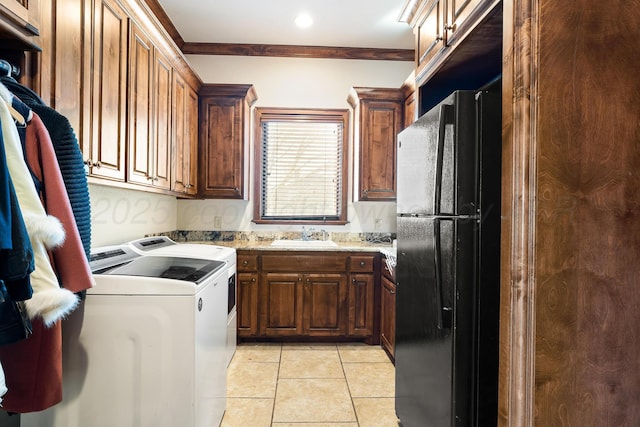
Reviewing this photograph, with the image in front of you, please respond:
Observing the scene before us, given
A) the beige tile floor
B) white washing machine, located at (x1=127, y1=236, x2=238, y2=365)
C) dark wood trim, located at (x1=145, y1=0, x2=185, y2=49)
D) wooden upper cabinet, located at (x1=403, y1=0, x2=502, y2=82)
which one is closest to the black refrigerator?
wooden upper cabinet, located at (x1=403, y1=0, x2=502, y2=82)

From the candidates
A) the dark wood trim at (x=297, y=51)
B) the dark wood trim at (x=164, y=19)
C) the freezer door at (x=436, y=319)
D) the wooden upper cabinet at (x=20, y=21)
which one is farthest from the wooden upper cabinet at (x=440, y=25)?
the dark wood trim at (x=164, y=19)

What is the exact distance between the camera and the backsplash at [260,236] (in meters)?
3.58

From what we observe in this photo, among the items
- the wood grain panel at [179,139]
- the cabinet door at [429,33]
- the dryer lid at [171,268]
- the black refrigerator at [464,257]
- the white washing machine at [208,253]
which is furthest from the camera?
the wood grain panel at [179,139]

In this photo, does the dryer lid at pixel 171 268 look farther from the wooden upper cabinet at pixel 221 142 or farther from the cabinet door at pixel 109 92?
the wooden upper cabinet at pixel 221 142

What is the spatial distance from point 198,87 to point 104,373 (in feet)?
8.27

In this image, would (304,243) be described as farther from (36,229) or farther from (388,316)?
(36,229)

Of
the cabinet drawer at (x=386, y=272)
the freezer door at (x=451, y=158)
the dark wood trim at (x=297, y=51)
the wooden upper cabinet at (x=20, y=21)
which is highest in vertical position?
the dark wood trim at (x=297, y=51)

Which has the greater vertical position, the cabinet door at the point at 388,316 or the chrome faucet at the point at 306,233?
the chrome faucet at the point at 306,233

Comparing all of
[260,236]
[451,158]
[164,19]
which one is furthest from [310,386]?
[164,19]

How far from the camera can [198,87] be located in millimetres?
3221

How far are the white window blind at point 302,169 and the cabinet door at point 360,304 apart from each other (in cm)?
85

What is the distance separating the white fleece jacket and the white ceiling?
2329 mm

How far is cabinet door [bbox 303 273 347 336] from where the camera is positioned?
311cm

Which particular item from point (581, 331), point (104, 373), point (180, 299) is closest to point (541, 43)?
point (581, 331)
